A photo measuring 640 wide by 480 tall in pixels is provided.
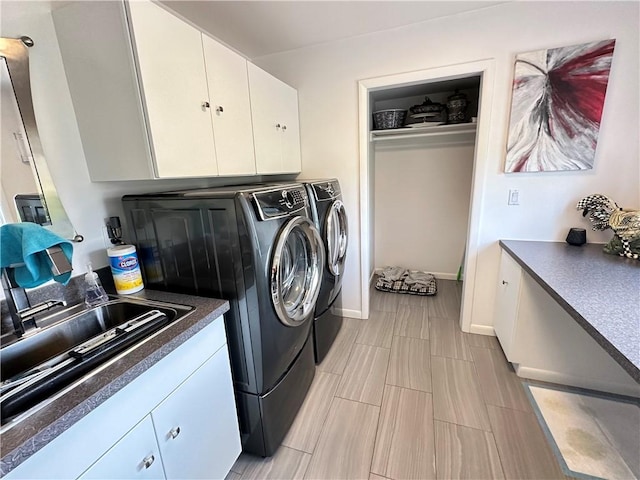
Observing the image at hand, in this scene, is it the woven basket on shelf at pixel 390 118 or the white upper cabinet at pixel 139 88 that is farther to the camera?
the woven basket on shelf at pixel 390 118

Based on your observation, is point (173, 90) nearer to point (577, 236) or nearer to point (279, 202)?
point (279, 202)

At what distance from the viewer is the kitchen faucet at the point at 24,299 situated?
2.82ft

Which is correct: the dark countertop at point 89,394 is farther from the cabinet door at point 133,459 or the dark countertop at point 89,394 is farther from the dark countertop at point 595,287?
the dark countertop at point 595,287

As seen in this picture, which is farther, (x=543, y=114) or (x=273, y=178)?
(x=273, y=178)

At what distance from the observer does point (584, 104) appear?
1670 millimetres

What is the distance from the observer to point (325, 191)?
1877mm

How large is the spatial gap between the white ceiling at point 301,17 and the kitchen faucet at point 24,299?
5.10 feet

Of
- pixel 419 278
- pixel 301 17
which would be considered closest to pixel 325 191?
pixel 301 17

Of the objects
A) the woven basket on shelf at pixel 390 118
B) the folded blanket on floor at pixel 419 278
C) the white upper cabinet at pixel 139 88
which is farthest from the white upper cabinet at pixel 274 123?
the folded blanket on floor at pixel 419 278

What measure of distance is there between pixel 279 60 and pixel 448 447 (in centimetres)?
288

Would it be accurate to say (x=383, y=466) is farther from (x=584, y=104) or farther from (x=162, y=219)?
(x=584, y=104)

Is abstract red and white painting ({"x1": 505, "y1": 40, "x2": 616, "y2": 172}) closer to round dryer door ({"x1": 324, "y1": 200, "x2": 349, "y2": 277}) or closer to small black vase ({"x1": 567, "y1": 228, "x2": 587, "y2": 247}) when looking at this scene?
small black vase ({"x1": 567, "y1": 228, "x2": 587, "y2": 247})

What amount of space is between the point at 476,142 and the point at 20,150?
250 centimetres

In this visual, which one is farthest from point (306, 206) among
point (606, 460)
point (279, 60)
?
point (606, 460)
